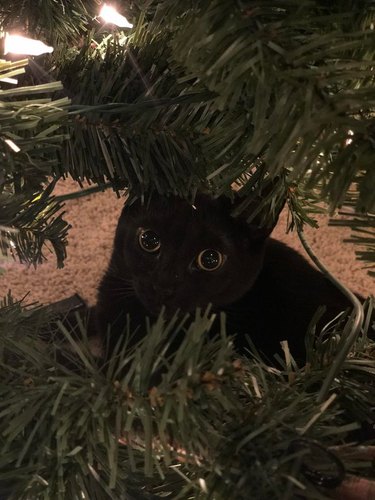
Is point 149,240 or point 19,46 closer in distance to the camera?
point 19,46

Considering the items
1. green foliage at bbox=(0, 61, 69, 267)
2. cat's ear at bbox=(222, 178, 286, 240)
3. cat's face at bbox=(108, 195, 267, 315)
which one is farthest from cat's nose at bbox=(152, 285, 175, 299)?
green foliage at bbox=(0, 61, 69, 267)

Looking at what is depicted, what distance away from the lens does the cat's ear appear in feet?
1.57

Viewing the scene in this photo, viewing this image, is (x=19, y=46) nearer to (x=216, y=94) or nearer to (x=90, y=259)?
(x=216, y=94)

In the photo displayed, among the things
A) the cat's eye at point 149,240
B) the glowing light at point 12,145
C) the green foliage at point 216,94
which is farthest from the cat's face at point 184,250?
the glowing light at point 12,145

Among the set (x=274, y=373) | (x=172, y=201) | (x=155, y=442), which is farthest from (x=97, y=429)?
(x=172, y=201)

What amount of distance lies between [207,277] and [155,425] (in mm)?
508

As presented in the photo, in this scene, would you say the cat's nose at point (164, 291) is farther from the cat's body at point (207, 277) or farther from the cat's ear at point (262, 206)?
the cat's ear at point (262, 206)

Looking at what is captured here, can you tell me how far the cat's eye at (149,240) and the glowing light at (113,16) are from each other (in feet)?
1.09

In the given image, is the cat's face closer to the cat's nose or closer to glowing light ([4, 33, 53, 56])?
the cat's nose

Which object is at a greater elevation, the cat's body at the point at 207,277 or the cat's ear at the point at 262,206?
the cat's ear at the point at 262,206

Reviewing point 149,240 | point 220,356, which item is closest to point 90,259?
point 149,240

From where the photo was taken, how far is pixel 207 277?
0.83m

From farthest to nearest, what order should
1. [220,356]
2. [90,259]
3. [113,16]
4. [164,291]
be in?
[90,259]
[164,291]
[113,16]
[220,356]

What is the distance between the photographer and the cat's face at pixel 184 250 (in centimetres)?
79
